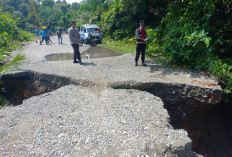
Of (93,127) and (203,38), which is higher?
(203,38)

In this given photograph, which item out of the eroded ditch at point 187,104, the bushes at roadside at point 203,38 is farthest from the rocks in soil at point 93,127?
the bushes at roadside at point 203,38

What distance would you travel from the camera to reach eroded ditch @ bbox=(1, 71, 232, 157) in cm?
496

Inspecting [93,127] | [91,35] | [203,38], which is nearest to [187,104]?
[203,38]

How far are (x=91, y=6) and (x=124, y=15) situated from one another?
43.0ft

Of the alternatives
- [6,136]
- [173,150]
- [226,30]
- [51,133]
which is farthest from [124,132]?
[226,30]

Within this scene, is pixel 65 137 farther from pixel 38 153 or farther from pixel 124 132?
pixel 124 132

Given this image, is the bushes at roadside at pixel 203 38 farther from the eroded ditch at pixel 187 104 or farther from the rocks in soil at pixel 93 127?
the rocks in soil at pixel 93 127

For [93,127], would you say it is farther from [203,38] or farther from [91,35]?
[91,35]

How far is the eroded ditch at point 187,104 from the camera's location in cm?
496

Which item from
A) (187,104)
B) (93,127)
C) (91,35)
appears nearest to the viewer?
(93,127)

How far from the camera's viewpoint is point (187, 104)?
16.5ft

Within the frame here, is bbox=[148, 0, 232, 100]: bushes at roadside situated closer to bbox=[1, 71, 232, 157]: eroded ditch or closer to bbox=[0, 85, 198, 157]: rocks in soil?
bbox=[1, 71, 232, 157]: eroded ditch

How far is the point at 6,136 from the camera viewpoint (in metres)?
3.52

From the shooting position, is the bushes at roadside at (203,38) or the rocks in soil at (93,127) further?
the bushes at roadside at (203,38)
